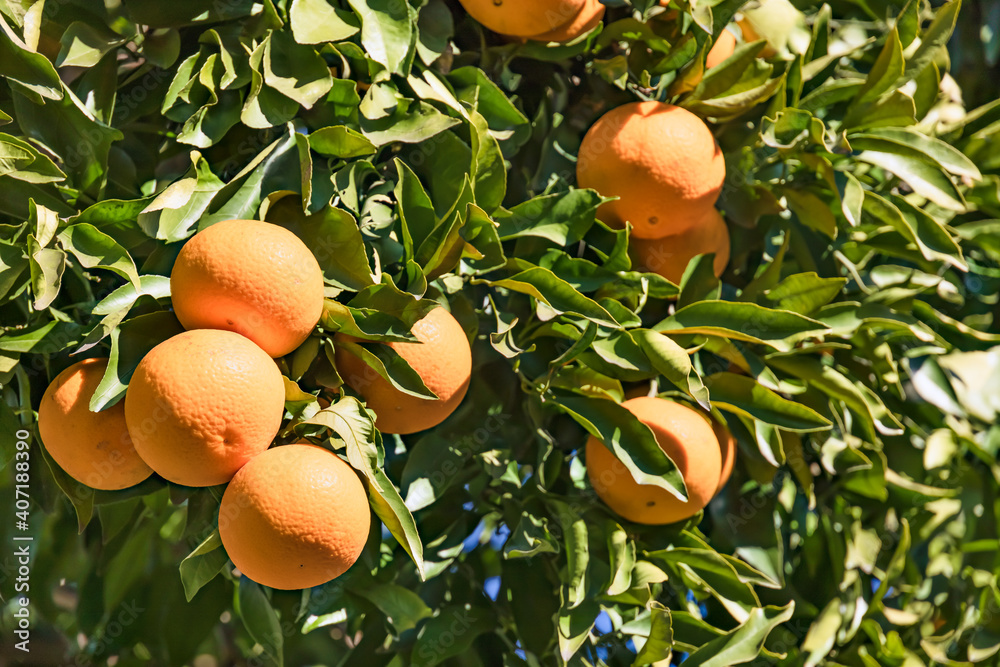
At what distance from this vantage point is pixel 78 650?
116 centimetres

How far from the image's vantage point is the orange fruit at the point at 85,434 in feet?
2.57

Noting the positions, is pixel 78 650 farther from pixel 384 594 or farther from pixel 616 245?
pixel 616 245

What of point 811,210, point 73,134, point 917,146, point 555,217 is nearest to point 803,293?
point 811,210

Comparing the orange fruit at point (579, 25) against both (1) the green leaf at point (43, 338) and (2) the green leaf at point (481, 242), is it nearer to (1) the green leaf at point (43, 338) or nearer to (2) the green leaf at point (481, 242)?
(2) the green leaf at point (481, 242)

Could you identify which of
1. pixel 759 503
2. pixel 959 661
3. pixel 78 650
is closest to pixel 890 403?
pixel 759 503

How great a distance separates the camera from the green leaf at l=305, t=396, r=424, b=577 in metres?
0.76

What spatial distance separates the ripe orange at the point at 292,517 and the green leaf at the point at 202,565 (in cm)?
3

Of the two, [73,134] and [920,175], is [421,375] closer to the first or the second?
[73,134]

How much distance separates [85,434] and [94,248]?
0.59ft

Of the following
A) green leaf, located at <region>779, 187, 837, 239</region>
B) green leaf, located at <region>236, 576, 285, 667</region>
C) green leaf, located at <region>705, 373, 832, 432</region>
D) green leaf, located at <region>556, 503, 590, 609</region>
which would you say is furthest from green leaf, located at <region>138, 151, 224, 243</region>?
green leaf, located at <region>779, 187, 837, 239</region>

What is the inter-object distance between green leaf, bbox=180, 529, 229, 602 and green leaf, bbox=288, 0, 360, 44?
1.64 feet

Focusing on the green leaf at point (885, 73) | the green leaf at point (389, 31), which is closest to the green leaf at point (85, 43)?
the green leaf at point (389, 31)

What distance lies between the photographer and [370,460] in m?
0.77

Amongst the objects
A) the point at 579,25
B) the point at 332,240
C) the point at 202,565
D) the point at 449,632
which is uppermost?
the point at 579,25
